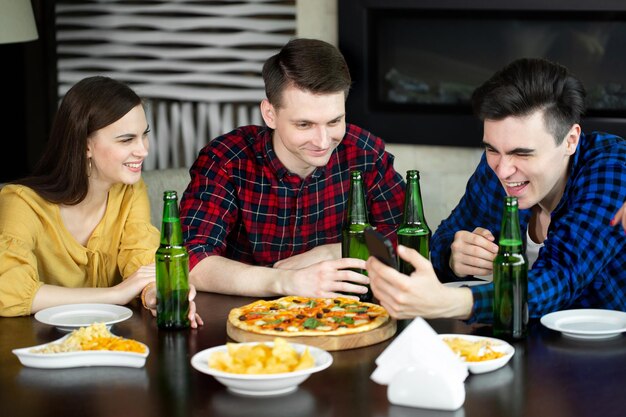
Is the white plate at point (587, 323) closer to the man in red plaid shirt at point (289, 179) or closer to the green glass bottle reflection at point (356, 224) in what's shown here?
the green glass bottle reflection at point (356, 224)

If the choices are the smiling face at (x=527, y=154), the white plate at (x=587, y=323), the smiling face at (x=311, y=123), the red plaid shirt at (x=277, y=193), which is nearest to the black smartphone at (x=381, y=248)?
the white plate at (x=587, y=323)

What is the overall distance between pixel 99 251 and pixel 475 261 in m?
0.95

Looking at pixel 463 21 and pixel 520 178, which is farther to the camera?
pixel 463 21

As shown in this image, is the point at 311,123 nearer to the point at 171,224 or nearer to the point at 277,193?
the point at 277,193

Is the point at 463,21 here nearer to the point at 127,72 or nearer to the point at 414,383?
the point at 127,72

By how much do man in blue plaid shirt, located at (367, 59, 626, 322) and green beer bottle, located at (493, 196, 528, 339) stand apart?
88 mm

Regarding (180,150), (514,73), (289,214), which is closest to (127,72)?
(180,150)

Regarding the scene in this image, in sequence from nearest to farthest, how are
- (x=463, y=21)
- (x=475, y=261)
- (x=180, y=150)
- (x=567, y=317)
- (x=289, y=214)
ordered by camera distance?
(x=567, y=317)
(x=475, y=261)
(x=289, y=214)
(x=463, y=21)
(x=180, y=150)

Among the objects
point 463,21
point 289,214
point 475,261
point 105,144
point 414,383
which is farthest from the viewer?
point 463,21

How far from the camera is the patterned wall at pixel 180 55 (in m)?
4.64

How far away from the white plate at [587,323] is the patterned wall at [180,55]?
2632 millimetres

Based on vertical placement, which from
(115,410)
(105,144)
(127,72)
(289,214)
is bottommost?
(115,410)

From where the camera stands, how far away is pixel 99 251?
2693 millimetres

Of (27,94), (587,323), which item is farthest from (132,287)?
(27,94)
